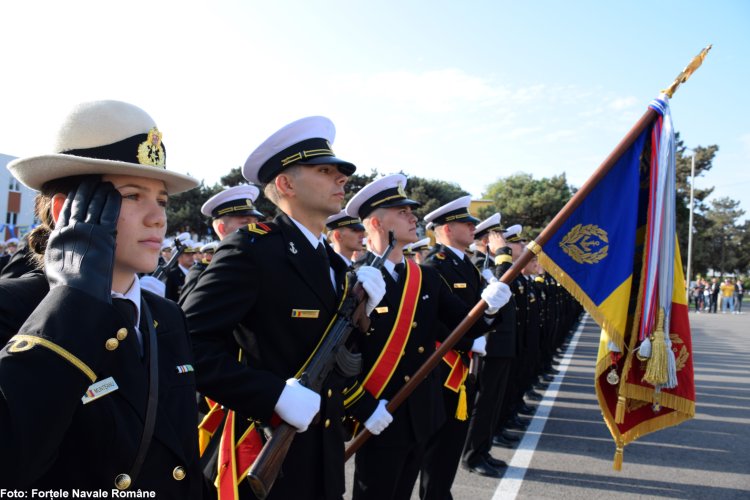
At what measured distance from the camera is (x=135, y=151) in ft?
5.04

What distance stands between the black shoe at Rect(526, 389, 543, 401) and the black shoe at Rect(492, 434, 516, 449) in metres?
2.58

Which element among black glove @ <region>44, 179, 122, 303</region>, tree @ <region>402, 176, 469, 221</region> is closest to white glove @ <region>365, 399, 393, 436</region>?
black glove @ <region>44, 179, 122, 303</region>

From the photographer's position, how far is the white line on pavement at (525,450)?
4.84 meters

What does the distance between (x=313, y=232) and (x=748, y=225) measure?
76.0m

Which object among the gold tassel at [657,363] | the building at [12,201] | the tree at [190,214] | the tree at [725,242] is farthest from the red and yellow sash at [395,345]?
the tree at [725,242]

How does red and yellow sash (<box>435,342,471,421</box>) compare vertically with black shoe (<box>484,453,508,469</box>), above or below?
above

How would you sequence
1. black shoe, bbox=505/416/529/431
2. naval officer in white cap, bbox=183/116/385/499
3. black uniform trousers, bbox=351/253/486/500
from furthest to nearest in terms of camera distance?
black shoe, bbox=505/416/529/431 → black uniform trousers, bbox=351/253/486/500 → naval officer in white cap, bbox=183/116/385/499

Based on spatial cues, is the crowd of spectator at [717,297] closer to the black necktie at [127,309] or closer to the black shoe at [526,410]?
the black shoe at [526,410]

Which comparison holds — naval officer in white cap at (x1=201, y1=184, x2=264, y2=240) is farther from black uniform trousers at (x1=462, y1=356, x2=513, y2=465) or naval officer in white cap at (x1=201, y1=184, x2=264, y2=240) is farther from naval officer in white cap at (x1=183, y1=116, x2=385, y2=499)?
naval officer in white cap at (x1=183, y1=116, x2=385, y2=499)

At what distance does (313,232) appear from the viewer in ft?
8.42

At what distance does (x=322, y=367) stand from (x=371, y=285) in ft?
1.45

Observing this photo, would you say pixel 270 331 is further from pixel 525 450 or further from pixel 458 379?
pixel 525 450

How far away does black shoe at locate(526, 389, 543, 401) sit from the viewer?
8844 millimetres

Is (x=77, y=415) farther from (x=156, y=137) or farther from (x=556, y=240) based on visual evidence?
(x=556, y=240)
